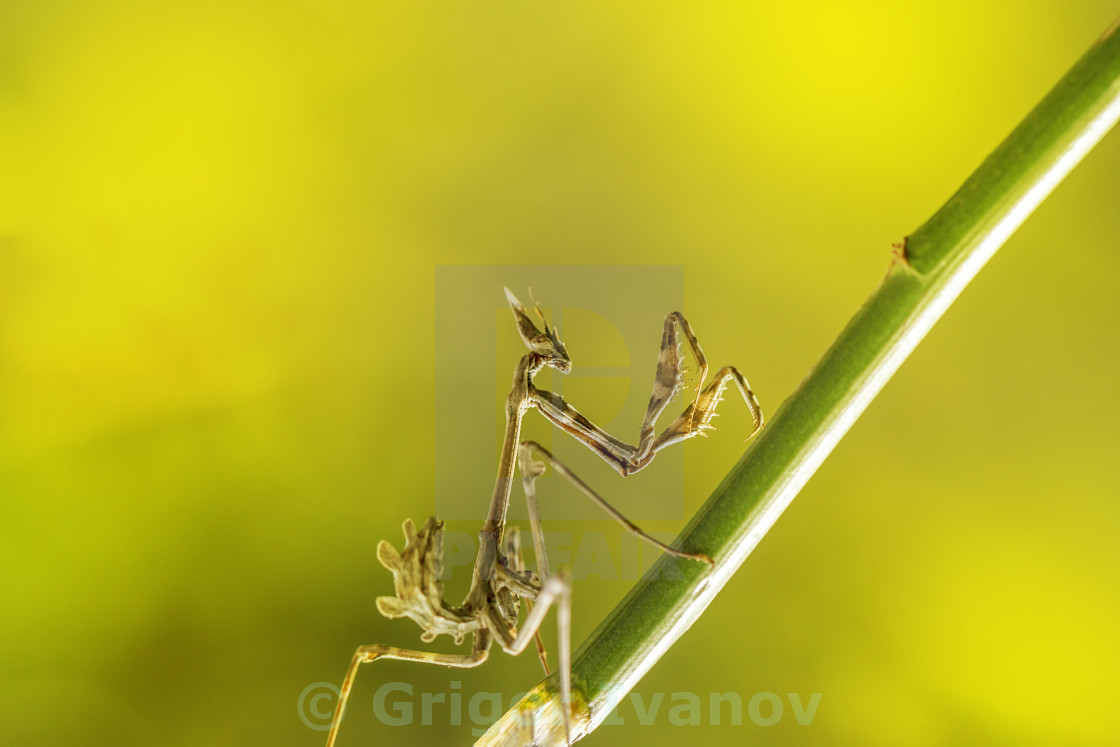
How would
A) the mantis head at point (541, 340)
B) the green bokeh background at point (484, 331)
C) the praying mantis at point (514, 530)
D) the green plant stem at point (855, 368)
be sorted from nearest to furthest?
the green plant stem at point (855, 368), the praying mantis at point (514, 530), the mantis head at point (541, 340), the green bokeh background at point (484, 331)

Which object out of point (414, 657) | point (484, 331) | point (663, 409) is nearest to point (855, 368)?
point (663, 409)

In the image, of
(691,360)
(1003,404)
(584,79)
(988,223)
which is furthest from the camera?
(584,79)

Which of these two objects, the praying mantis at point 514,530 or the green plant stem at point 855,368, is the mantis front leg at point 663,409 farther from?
the green plant stem at point 855,368

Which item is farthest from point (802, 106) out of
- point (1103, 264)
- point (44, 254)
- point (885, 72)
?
point (44, 254)

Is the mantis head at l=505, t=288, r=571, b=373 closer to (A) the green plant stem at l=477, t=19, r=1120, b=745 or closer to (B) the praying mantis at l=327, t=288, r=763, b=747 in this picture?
(B) the praying mantis at l=327, t=288, r=763, b=747

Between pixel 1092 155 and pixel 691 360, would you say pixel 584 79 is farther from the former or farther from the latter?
pixel 1092 155

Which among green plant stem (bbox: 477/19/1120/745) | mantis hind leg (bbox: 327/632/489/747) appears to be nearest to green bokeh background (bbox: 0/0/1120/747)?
mantis hind leg (bbox: 327/632/489/747)

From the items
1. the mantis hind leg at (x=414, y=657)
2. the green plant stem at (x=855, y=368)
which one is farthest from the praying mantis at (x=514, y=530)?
the green plant stem at (x=855, y=368)
